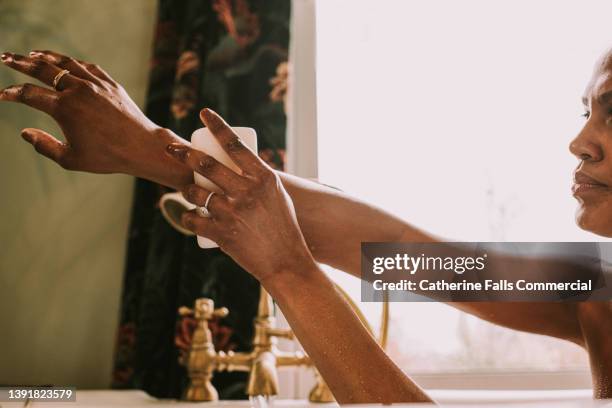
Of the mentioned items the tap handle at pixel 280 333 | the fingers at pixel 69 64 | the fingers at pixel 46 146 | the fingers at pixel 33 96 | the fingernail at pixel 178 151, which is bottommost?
the tap handle at pixel 280 333

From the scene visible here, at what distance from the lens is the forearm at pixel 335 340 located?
535 millimetres

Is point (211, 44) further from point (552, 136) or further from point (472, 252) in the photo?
point (552, 136)

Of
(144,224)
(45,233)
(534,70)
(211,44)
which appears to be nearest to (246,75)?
(211,44)

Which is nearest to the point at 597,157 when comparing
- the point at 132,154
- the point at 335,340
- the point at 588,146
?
the point at 588,146

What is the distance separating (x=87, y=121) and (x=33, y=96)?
5cm

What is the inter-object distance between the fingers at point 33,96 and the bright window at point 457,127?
68 cm

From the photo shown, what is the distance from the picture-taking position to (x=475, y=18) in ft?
4.38

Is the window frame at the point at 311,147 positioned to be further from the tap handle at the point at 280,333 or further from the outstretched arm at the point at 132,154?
the outstretched arm at the point at 132,154

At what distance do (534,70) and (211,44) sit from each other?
0.66 meters

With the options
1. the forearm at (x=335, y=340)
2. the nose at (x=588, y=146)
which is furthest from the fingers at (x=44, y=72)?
the nose at (x=588, y=146)

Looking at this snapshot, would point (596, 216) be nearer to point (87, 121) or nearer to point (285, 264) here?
point (285, 264)

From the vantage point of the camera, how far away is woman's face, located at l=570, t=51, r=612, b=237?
770mm

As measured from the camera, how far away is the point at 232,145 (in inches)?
21.0

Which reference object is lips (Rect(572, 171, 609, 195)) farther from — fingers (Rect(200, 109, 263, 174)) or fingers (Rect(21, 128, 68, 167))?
fingers (Rect(21, 128, 68, 167))
